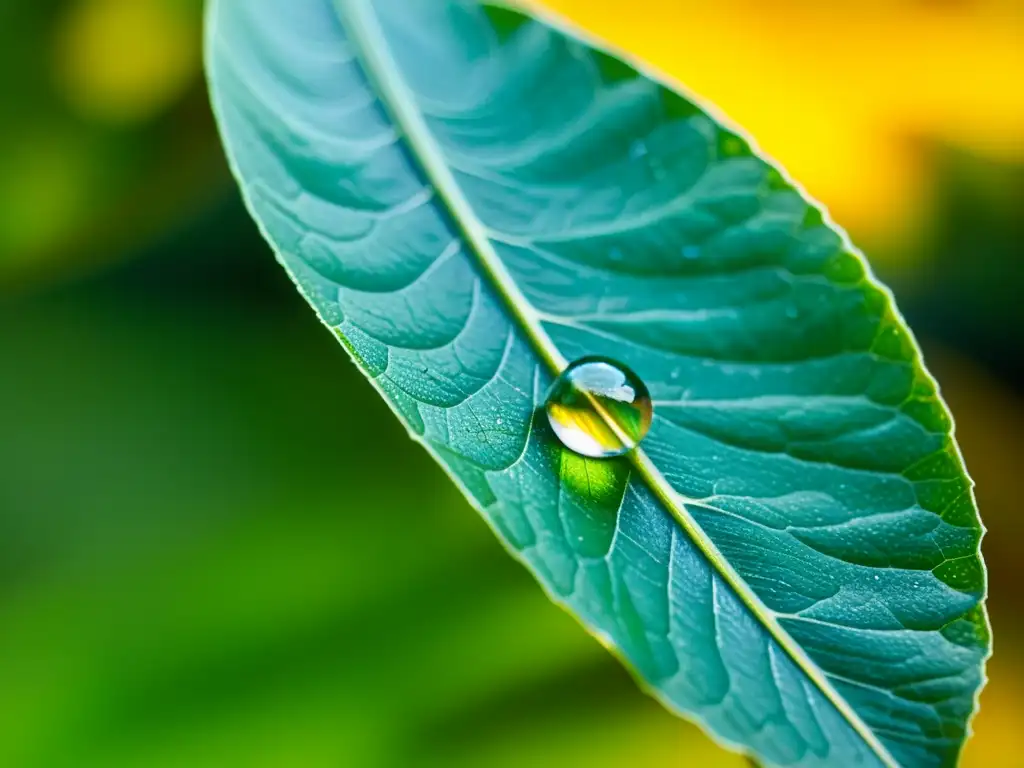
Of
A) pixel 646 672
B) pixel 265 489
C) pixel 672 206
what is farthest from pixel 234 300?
pixel 646 672

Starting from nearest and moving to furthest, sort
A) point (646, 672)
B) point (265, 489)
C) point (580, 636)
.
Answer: point (646, 672) → point (580, 636) → point (265, 489)

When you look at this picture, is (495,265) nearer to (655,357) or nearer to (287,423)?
(655,357)

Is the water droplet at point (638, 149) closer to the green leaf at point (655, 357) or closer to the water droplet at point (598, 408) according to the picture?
the green leaf at point (655, 357)

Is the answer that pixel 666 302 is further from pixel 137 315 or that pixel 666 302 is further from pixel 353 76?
pixel 137 315

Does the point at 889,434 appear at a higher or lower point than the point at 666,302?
lower

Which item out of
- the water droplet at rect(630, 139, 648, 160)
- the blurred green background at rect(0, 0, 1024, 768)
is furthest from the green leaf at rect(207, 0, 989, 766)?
the blurred green background at rect(0, 0, 1024, 768)

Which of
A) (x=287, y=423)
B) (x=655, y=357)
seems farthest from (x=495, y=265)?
(x=287, y=423)
